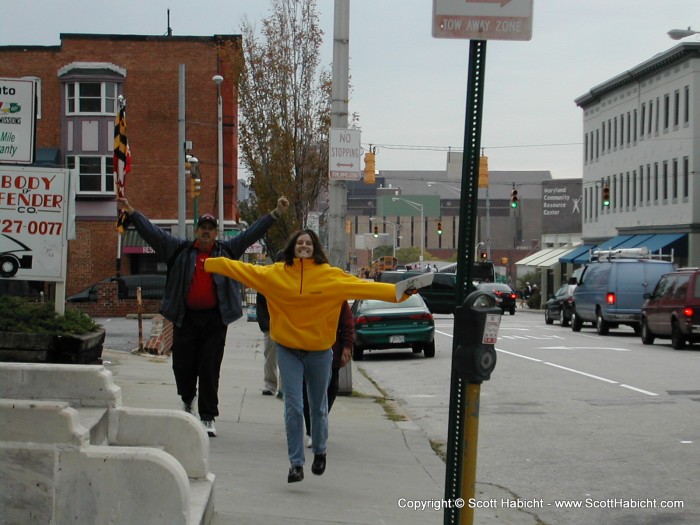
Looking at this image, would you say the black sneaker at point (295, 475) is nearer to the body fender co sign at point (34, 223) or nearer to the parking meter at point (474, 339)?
the body fender co sign at point (34, 223)

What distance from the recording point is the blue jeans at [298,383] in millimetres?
7969

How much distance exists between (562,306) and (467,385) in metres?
35.0

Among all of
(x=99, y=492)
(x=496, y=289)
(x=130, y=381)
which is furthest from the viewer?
(x=496, y=289)

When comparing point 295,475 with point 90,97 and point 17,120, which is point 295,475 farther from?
point 90,97

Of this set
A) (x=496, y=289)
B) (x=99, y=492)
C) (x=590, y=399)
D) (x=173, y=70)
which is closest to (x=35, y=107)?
(x=99, y=492)

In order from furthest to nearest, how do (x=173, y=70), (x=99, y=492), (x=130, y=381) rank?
(x=173, y=70) < (x=130, y=381) < (x=99, y=492)

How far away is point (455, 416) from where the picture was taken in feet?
15.5

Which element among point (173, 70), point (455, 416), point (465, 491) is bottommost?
point (465, 491)

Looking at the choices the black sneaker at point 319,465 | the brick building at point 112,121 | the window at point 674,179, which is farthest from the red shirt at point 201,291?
the window at point 674,179

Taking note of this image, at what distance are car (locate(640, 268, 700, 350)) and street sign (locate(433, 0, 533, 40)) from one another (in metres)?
21.8

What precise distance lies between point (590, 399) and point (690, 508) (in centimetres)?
714

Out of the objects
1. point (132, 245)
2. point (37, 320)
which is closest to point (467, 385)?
point (37, 320)

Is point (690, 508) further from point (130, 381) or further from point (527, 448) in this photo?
point (130, 381)

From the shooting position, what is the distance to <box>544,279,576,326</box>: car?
38094 millimetres
